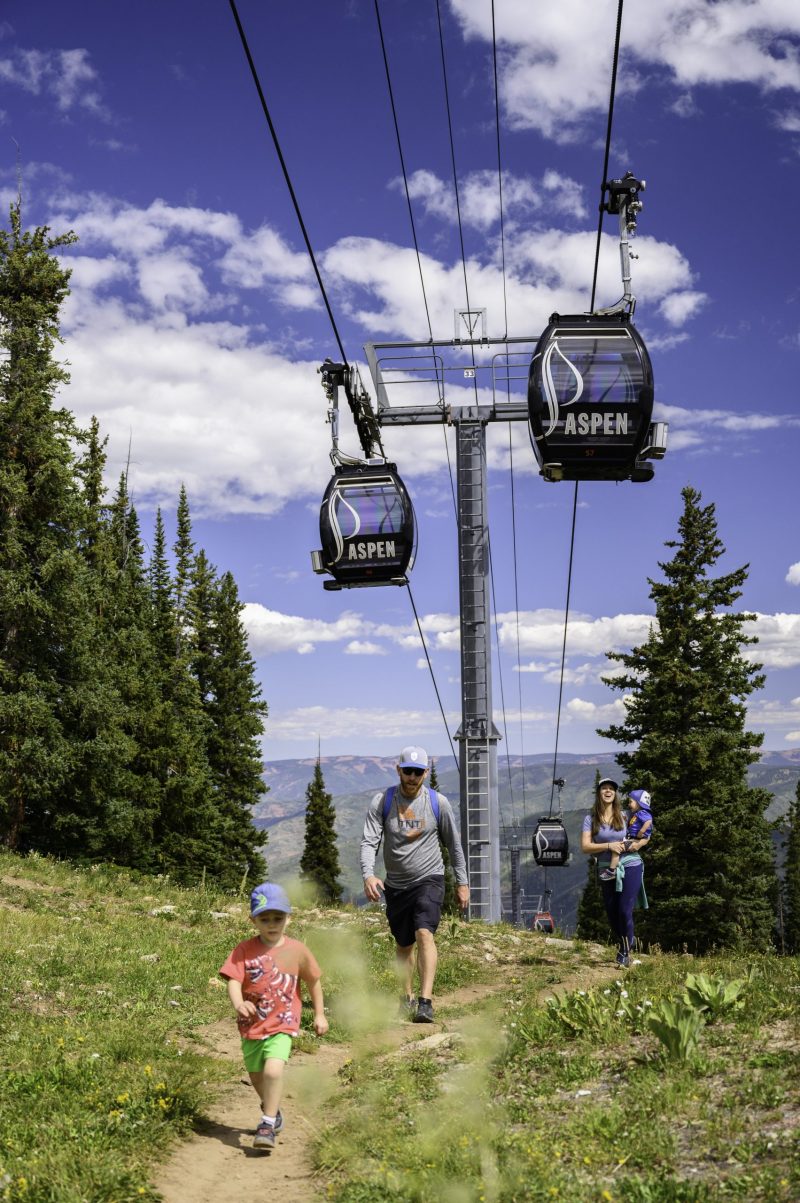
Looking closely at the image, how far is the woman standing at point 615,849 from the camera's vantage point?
11.4 meters

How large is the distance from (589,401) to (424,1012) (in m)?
7.94

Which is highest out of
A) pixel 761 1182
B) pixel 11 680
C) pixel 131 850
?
pixel 11 680

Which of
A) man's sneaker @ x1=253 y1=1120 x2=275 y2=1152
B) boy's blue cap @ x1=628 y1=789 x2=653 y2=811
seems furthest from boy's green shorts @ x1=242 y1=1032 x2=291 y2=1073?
boy's blue cap @ x1=628 y1=789 x2=653 y2=811

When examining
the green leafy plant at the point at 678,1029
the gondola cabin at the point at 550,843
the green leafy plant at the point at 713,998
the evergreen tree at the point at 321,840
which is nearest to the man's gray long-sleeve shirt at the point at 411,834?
the green leafy plant at the point at 713,998

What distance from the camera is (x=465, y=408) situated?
976 inches

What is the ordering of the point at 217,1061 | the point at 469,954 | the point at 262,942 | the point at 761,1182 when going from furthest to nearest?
the point at 469,954
the point at 217,1061
the point at 262,942
the point at 761,1182

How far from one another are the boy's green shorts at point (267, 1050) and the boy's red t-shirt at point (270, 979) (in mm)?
33

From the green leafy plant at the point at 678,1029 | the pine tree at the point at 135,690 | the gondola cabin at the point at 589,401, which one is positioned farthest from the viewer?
the pine tree at the point at 135,690

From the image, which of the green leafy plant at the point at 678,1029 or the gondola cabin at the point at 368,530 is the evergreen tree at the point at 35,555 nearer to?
the gondola cabin at the point at 368,530

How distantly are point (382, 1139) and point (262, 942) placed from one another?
4.60 ft

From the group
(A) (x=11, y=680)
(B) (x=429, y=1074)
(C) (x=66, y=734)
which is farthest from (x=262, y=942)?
(C) (x=66, y=734)

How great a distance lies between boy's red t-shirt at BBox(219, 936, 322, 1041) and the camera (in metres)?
6.10

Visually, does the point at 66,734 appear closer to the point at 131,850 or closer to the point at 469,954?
the point at 131,850

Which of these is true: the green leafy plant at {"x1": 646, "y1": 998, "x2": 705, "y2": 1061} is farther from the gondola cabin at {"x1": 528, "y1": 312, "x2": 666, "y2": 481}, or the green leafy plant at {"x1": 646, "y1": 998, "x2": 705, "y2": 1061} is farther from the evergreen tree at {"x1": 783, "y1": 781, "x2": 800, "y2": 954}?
the evergreen tree at {"x1": 783, "y1": 781, "x2": 800, "y2": 954}
